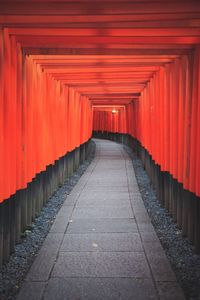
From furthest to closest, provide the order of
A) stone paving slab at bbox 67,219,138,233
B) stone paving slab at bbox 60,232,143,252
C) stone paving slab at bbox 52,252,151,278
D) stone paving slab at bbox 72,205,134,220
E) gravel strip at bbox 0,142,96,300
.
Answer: stone paving slab at bbox 72,205,134,220 < stone paving slab at bbox 67,219,138,233 < stone paving slab at bbox 60,232,143,252 < stone paving slab at bbox 52,252,151,278 < gravel strip at bbox 0,142,96,300

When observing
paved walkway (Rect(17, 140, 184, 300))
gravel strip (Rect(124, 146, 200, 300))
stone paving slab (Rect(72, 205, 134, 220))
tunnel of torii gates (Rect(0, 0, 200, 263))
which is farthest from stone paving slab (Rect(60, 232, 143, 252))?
stone paving slab (Rect(72, 205, 134, 220))

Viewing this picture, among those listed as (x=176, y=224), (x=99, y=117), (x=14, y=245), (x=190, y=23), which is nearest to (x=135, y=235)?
(x=176, y=224)

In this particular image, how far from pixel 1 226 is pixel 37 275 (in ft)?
2.78

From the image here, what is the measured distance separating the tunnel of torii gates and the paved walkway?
618 mm

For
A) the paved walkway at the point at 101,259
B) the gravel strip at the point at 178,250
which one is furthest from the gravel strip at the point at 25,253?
the gravel strip at the point at 178,250

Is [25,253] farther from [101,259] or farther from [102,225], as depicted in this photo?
[102,225]

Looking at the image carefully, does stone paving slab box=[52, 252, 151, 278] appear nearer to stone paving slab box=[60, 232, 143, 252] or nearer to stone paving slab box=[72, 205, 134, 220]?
stone paving slab box=[60, 232, 143, 252]

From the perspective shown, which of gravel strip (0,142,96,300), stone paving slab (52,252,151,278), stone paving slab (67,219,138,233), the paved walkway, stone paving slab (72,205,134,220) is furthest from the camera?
stone paving slab (72,205,134,220)

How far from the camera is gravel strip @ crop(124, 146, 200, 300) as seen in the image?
4.89 metres

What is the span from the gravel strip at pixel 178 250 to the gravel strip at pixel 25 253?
1.96 metres

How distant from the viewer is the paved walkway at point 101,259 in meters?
4.61

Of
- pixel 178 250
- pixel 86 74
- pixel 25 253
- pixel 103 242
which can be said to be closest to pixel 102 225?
pixel 103 242

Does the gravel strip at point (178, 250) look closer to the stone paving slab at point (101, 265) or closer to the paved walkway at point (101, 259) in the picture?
the paved walkway at point (101, 259)

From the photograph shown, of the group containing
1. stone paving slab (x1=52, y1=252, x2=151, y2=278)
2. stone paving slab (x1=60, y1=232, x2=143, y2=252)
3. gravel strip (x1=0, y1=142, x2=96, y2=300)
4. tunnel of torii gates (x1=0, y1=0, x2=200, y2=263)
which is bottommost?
gravel strip (x1=0, y1=142, x2=96, y2=300)
